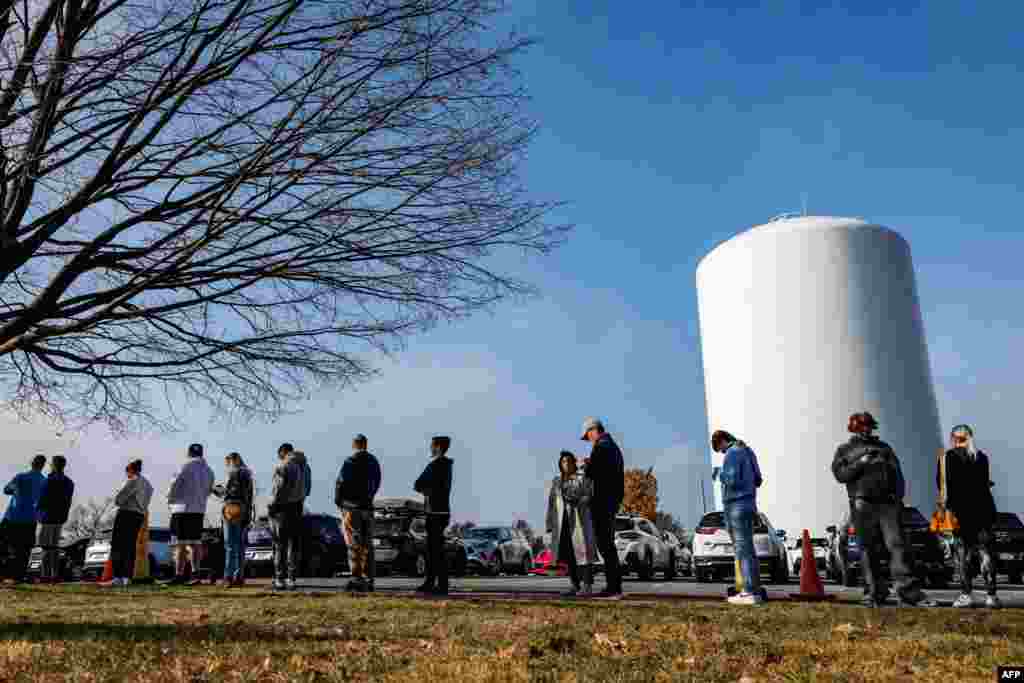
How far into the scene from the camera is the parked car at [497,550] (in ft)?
72.8

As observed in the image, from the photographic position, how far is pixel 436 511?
32.3ft

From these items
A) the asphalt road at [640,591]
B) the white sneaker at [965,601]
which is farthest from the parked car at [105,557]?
the white sneaker at [965,601]

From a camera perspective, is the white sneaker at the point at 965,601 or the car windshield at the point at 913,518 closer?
the white sneaker at the point at 965,601

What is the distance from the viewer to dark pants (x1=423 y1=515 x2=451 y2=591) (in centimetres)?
980

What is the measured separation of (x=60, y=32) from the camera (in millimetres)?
6988

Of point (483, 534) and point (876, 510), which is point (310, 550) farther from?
point (876, 510)

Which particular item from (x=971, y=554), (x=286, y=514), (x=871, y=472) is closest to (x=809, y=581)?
(x=971, y=554)

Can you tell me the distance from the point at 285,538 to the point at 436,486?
2324 millimetres

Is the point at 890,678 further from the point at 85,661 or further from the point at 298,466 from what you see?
the point at 298,466

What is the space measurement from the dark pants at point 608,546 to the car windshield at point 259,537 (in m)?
9.30

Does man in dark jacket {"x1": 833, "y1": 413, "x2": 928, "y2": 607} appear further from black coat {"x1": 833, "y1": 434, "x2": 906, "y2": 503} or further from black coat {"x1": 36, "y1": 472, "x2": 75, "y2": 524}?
black coat {"x1": 36, "y1": 472, "x2": 75, "y2": 524}

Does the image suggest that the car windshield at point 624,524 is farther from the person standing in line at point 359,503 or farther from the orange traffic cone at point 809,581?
the person standing in line at point 359,503

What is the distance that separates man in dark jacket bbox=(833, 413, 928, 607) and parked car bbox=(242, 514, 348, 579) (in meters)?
11.2

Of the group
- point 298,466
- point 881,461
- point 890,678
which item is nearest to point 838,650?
point 890,678
